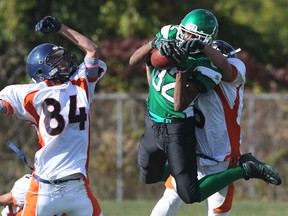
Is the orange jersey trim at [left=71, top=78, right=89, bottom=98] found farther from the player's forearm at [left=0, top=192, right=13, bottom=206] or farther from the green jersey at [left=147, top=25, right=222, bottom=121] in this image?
the player's forearm at [left=0, top=192, right=13, bottom=206]

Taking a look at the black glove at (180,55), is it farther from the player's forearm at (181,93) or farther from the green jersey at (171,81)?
the green jersey at (171,81)

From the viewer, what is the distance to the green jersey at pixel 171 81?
7.07m

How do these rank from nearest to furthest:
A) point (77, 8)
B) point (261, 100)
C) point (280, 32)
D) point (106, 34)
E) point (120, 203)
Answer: point (120, 203) → point (261, 100) → point (77, 8) → point (106, 34) → point (280, 32)

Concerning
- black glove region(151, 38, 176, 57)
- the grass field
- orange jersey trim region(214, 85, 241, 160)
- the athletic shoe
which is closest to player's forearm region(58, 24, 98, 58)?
black glove region(151, 38, 176, 57)

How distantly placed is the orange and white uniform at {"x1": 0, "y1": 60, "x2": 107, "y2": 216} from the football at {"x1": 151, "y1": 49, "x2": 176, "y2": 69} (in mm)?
839

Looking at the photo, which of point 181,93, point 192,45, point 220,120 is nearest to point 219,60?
point 192,45

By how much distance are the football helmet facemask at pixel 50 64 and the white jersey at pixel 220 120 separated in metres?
1.27

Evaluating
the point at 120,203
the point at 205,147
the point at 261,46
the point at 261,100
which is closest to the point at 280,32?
the point at 261,46

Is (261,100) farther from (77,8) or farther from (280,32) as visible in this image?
(280,32)

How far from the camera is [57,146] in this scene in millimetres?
6434

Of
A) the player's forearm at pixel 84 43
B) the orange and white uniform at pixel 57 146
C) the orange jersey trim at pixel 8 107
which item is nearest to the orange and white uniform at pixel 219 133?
the player's forearm at pixel 84 43

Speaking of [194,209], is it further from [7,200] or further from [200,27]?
[7,200]

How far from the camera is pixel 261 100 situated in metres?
14.8

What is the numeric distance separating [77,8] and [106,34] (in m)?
1.37
